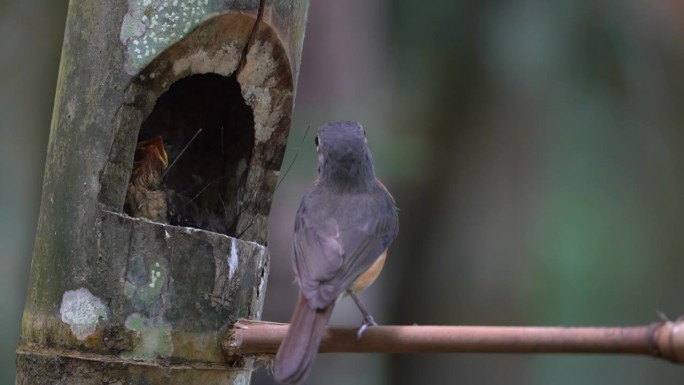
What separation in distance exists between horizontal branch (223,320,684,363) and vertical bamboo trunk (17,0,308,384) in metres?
0.40

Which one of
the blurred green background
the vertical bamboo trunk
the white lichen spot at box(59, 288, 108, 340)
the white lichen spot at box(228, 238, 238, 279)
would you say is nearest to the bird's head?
the vertical bamboo trunk

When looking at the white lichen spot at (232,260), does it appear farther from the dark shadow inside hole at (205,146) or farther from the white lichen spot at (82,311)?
the white lichen spot at (82,311)

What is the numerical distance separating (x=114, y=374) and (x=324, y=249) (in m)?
0.77

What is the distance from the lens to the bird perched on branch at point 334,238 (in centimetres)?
309

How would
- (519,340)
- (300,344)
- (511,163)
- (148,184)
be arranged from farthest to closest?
(511,163), (148,184), (300,344), (519,340)

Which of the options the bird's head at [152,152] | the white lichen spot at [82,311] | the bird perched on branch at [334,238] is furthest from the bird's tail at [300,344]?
the bird's head at [152,152]

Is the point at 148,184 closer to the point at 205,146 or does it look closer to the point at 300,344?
the point at 205,146

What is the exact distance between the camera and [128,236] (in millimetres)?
3350

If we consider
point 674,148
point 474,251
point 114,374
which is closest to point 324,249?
point 114,374

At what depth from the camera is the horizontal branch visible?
2416 mm

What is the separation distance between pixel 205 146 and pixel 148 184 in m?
0.42

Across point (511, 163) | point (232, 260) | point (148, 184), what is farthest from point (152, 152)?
point (511, 163)

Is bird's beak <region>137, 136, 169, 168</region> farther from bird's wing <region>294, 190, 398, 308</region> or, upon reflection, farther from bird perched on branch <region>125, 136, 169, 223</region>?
bird's wing <region>294, 190, 398, 308</region>

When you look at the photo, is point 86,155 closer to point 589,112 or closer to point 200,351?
point 200,351
